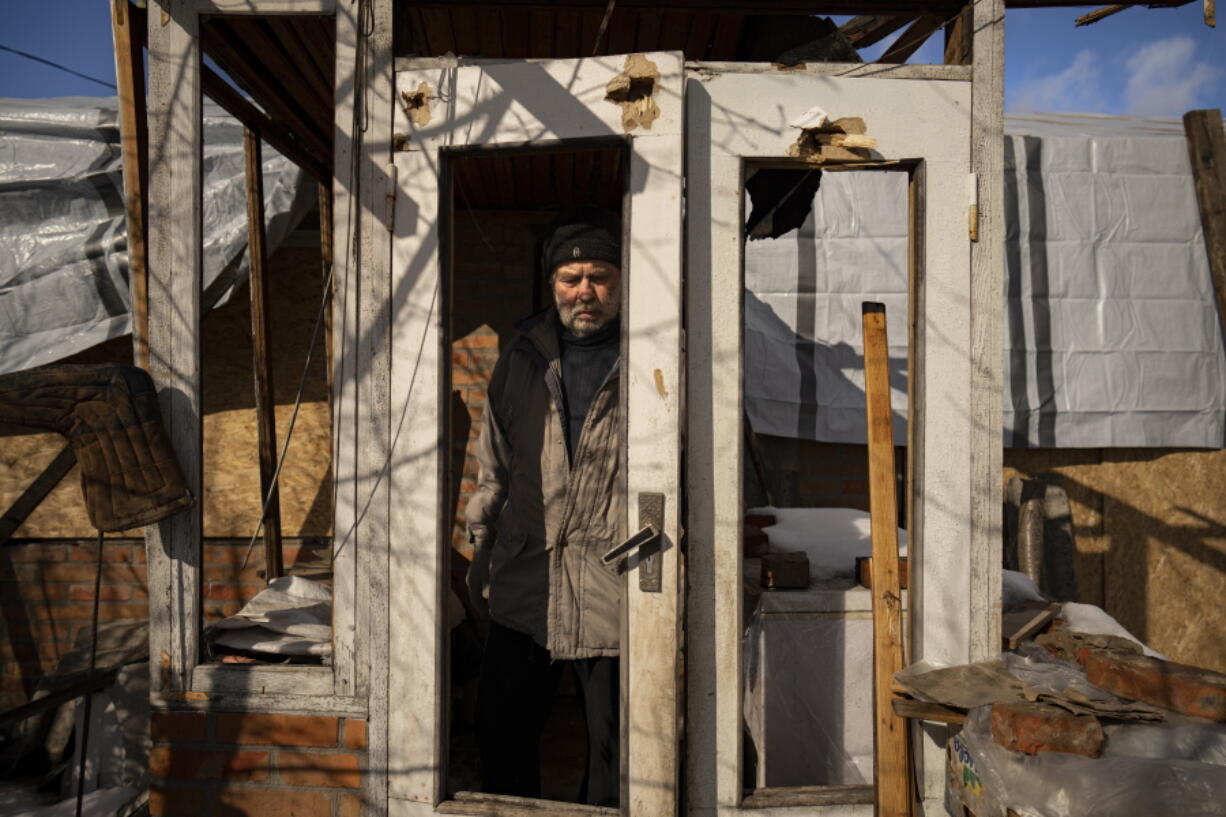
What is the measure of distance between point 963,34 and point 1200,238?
170 inches

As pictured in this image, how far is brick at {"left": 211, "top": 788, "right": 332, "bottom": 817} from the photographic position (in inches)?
98.0

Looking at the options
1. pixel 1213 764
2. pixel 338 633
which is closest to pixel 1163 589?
pixel 1213 764

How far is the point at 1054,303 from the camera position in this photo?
5.66 meters

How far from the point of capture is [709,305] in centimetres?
244

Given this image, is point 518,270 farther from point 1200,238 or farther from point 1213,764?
point 1200,238

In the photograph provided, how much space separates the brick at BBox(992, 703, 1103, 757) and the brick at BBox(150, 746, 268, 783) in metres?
2.06

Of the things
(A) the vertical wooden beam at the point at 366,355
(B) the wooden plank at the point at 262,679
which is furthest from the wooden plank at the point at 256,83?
(B) the wooden plank at the point at 262,679

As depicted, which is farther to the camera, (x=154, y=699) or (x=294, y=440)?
(x=294, y=440)

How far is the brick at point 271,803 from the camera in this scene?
2488 mm

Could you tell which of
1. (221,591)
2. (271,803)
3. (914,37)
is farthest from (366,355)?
(221,591)

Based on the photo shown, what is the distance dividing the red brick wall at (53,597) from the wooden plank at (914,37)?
12.5 feet

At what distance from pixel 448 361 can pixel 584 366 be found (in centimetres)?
57

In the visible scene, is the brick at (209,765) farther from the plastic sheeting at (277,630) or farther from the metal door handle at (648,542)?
the metal door handle at (648,542)

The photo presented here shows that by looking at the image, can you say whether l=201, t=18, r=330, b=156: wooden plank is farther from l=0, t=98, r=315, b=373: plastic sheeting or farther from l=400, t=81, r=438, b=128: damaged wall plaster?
l=400, t=81, r=438, b=128: damaged wall plaster
